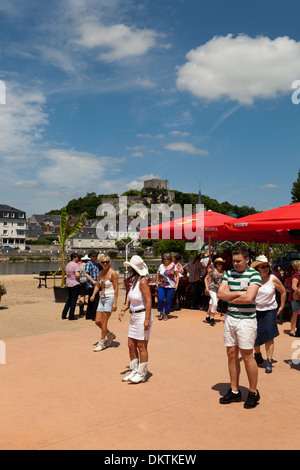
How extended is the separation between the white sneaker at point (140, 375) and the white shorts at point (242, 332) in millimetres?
1451

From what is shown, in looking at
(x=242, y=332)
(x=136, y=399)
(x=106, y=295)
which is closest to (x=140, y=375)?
(x=136, y=399)

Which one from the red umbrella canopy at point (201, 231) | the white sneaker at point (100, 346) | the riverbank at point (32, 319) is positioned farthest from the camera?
the red umbrella canopy at point (201, 231)

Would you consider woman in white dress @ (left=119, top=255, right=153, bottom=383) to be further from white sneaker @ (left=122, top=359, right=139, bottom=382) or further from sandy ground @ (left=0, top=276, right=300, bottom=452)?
sandy ground @ (left=0, top=276, right=300, bottom=452)

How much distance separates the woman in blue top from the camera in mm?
11594

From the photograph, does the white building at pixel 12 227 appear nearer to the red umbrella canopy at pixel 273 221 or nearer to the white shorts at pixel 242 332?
the red umbrella canopy at pixel 273 221

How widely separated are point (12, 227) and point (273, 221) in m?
107

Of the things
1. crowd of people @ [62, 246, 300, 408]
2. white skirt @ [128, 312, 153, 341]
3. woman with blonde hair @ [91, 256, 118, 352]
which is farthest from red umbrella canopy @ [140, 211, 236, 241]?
white skirt @ [128, 312, 153, 341]

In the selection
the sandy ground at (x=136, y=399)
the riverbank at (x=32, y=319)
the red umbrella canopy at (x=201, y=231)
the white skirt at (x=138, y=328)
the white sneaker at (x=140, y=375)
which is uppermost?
the red umbrella canopy at (x=201, y=231)

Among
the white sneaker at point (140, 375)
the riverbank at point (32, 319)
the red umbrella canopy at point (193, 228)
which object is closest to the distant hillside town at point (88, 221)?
the riverbank at point (32, 319)

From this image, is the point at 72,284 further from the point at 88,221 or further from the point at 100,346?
the point at 88,221

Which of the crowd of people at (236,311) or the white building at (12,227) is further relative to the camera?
the white building at (12,227)

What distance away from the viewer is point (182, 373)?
6.51m

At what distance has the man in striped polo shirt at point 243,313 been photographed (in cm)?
505

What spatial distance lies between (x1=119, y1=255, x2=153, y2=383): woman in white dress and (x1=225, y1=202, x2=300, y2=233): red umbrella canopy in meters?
4.90
